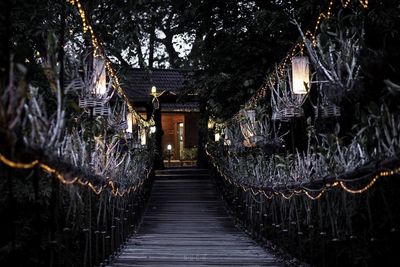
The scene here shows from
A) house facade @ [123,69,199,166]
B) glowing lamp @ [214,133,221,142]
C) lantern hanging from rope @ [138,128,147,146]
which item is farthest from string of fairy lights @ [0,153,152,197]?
house facade @ [123,69,199,166]

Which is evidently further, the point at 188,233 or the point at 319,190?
the point at 188,233

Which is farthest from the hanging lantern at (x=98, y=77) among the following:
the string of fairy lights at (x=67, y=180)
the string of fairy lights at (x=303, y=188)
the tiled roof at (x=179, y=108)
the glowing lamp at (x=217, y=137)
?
the tiled roof at (x=179, y=108)

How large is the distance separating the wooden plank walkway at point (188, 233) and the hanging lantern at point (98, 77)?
2.08 meters

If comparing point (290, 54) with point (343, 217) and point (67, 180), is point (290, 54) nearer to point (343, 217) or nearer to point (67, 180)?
point (343, 217)

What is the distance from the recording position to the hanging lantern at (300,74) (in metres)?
A: 7.07

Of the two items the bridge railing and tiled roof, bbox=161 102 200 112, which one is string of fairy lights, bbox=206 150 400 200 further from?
tiled roof, bbox=161 102 200 112

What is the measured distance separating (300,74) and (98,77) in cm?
241

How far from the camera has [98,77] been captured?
6.49 metres

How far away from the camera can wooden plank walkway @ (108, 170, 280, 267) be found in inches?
290

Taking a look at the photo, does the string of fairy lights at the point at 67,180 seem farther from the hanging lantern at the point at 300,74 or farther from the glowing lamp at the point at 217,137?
the glowing lamp at the point at 217,137

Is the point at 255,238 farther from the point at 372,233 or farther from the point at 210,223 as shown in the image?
the point at 372,233

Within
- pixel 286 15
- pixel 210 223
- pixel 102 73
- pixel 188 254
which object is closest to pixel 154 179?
pixel 210 223

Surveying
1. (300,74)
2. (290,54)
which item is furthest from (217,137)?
(300,74)

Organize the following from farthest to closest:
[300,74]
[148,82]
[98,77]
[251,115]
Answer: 1. [148,82]
2. [251,115]
3. [300,74]
4. [98,77]
